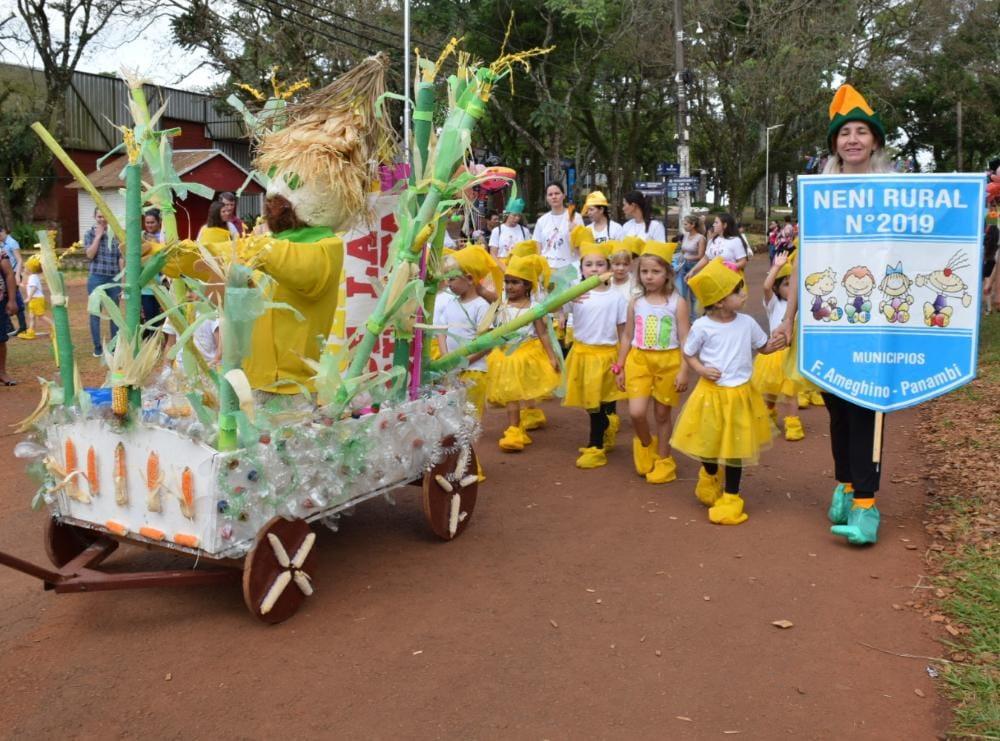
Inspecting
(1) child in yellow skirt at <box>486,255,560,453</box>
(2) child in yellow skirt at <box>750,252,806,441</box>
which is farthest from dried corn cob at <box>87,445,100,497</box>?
(2) child in yellow skirt at <box>750,252,806,441</box>

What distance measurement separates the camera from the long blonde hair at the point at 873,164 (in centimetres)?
498

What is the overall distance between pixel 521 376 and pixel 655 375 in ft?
3.62

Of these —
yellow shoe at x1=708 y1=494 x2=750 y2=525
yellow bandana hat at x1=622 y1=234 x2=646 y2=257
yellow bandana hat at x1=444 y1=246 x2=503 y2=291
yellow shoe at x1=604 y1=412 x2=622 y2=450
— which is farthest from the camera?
yellow bandana hat at x1=622 y1=234 x2=646 y2=257

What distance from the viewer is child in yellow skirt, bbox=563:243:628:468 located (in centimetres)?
650

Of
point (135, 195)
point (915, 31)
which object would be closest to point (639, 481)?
point (135, 195)

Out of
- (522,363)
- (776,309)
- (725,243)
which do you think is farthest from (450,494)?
(725,243)

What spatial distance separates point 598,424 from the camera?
6566 millimetres

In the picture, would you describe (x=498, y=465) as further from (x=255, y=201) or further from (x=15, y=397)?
(x=255, y=201)

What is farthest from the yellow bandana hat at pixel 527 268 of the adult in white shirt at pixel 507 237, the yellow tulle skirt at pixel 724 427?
the adult in white shirt at pixel 507 237

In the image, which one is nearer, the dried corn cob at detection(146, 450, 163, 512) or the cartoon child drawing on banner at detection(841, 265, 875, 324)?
the dried corn cob at detection(146, 450, 163, 512)

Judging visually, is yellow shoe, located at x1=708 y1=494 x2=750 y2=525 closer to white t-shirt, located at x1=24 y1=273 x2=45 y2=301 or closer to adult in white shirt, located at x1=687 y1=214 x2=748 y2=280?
adult in white shirt, located at x1=687 y1=214 x2=748 y2=280

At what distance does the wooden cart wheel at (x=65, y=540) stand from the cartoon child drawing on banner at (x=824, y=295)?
3650mm

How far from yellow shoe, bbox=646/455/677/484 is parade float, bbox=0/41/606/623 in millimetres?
1547

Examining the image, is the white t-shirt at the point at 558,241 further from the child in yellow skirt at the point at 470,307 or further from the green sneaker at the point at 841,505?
the green sneaker at the point at 841,505
